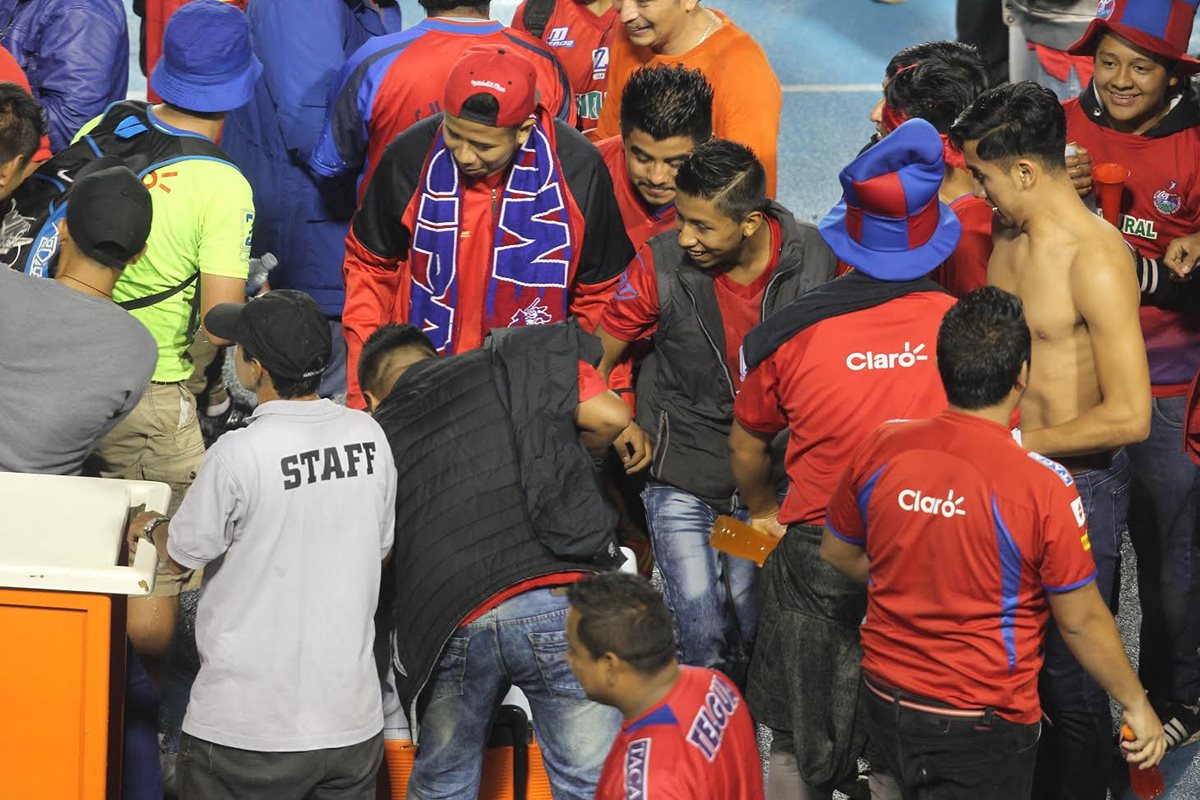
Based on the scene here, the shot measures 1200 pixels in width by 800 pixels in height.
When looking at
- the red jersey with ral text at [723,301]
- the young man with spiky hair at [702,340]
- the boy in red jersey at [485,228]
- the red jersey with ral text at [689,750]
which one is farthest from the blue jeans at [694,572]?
the red jersey with ral text at [689,750]

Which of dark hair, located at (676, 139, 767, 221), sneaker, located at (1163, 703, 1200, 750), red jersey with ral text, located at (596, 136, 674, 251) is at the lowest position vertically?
sneaker, located at (1163, 703, 1200, 750)

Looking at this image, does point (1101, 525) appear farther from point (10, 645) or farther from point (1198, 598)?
point (10, 645)

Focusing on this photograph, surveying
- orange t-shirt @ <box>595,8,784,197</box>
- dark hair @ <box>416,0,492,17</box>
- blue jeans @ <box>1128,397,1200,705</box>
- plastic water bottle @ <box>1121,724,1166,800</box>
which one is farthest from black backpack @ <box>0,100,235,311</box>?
plastic water bottle @ <box>1121,724,1166,800</box>

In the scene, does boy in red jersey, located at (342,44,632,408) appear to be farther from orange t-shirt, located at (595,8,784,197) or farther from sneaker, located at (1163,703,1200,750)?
sneaker, located at (1163,703,1200,750)

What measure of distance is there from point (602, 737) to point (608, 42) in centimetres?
329

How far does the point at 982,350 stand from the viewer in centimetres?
319

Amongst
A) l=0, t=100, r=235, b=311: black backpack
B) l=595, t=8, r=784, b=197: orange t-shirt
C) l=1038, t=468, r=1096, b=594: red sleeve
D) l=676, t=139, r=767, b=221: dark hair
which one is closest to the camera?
l=1038, t=468, r=1096, b=594: red sleeve

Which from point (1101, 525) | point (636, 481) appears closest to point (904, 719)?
point (1101, 525)

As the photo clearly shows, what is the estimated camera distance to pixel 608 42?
6.12 metres

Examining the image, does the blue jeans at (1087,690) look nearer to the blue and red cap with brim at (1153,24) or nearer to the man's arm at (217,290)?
the blue and red cap with brim at (1153,24)

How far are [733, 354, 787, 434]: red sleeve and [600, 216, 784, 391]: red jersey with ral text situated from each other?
12.1 inches

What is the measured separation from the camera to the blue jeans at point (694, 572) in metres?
4.38

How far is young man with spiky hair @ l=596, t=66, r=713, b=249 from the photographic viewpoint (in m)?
4.54

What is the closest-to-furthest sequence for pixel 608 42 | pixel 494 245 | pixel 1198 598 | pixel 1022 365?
pixel 1022 365
pixel 494 245
pixel 1198 598
pixel 608 42
